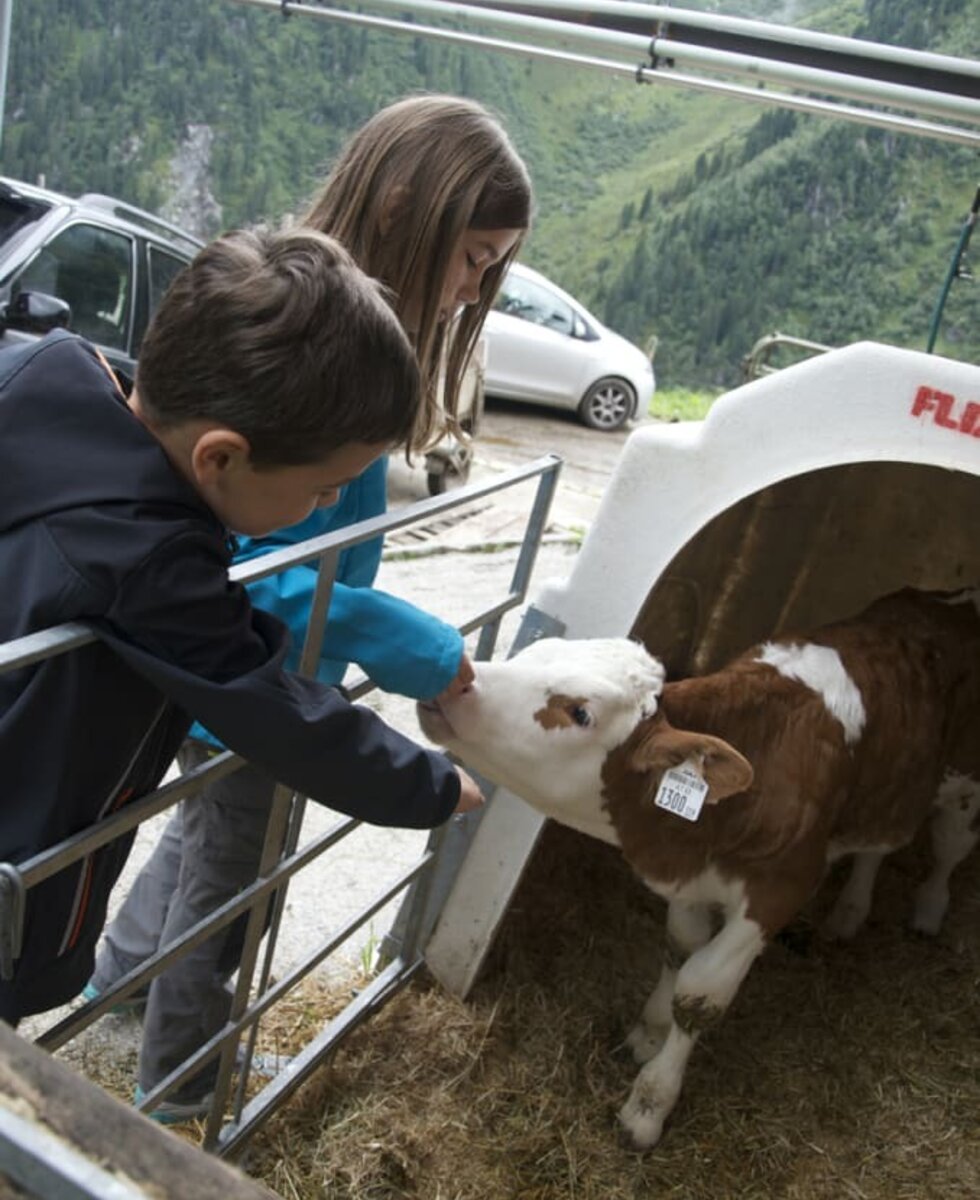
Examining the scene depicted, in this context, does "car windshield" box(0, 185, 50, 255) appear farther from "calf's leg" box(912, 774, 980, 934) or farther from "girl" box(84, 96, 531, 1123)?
"calf's leg" box(912, 774, 980, 934)

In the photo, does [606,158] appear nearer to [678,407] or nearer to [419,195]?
[678,407]

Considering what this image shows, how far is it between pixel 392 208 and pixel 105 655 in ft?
3.27

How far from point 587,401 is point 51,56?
8.62m

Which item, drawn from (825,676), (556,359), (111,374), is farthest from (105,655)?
(556,359)

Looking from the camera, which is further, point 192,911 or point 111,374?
point 192,911

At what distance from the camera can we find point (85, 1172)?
22.5 inches

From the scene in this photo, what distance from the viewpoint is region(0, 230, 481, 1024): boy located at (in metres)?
1.28

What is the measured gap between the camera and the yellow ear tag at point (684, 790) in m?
2.36

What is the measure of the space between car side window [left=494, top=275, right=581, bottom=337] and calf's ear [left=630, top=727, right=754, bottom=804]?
10.9 meters

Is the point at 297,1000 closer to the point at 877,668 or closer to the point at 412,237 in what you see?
the point at 877,668

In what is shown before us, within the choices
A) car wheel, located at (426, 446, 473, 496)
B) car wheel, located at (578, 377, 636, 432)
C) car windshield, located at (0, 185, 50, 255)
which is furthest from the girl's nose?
car wheel, located at (578, 377, 636, 432)

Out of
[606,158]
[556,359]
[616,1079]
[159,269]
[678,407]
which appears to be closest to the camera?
[616,1079]

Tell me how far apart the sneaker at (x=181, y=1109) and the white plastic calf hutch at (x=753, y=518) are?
77 cm

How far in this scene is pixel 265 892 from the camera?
6.79 ft
